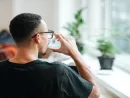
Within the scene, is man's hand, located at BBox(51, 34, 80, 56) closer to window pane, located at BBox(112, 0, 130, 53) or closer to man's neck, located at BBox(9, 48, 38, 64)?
man's neck, located at BBox(9, 48, 38, 64)

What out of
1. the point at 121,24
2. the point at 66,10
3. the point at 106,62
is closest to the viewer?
the point at 106,62

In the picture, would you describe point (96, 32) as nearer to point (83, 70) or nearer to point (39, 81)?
point (83, 70)

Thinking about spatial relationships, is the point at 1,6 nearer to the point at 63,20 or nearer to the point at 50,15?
the point at 50,15

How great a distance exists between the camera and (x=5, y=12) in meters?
4.75

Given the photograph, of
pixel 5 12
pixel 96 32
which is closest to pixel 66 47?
pixel 96 32

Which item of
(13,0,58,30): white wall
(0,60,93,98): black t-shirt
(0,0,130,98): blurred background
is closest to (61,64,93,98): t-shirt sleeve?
(0,60,93,98): black t-shirt

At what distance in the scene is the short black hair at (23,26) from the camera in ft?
5.03

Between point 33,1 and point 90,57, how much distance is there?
4.68ft

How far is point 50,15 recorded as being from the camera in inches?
178

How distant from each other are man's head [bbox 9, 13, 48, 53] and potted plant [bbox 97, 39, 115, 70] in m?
1.26

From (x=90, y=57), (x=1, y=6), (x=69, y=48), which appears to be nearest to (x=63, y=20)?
(x=90, y=57)

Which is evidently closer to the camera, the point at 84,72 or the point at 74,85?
the point at 74,85

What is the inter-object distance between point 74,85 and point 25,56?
0.92 feet

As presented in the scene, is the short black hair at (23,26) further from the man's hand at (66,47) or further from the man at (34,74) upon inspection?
the man's hand at (66,47)
